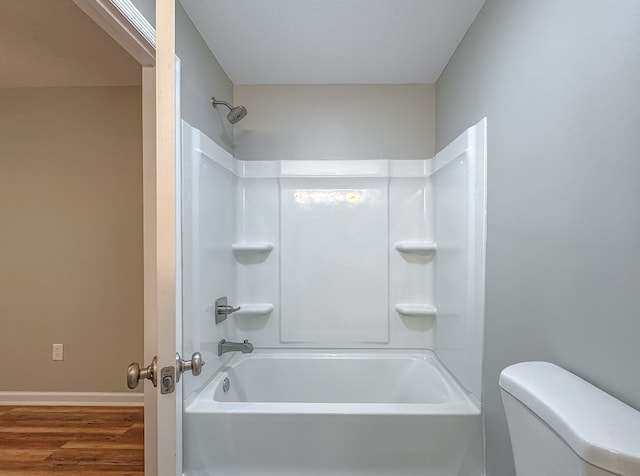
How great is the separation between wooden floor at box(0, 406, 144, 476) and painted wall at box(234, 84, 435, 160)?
206 centimetres

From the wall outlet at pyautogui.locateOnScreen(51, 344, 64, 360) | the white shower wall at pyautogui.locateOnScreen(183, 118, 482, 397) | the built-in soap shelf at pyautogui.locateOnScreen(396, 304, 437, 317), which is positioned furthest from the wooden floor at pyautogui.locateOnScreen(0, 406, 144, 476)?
the built-in soap shelf at pyautogui.locateOnScreen(396, 304, 437, 317)

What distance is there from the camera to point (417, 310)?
7.60 feet

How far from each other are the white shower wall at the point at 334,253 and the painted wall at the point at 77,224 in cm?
103

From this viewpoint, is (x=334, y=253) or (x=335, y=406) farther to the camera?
(x=334, y=253)

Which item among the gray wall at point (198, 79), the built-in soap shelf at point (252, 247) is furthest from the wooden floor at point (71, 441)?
the gray wall at point (198, 79)

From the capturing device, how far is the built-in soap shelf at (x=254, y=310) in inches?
91.8

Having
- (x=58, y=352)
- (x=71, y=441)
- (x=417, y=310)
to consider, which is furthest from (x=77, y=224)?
(x=417, y=310)

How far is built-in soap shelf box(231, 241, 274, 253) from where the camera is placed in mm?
2327

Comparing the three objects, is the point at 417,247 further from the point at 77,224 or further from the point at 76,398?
the point at 76,398

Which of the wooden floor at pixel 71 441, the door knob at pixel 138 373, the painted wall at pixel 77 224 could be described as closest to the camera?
the door knob at pixel 138 373

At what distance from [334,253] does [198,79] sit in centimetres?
132

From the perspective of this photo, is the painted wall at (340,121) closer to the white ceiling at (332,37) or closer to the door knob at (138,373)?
the white ceiling at (332,37)

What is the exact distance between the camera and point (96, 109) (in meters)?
2.75

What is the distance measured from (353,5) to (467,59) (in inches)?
25.7
